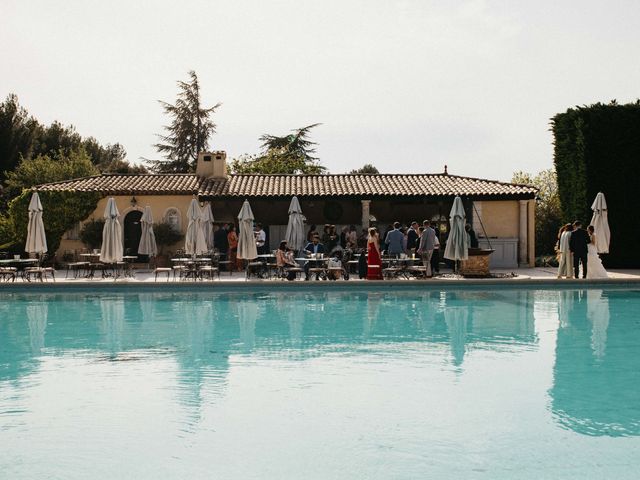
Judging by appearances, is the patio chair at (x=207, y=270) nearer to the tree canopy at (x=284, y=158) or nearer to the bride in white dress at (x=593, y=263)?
the bride in white dress at (x=593, y=263)

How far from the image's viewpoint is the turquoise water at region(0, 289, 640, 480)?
19.3 ft

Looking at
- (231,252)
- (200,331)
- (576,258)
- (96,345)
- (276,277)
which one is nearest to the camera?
(96,345)

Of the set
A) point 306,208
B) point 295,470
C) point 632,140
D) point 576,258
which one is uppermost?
point 632,140

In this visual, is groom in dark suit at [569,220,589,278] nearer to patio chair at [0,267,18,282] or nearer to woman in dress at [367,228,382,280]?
woman in dress at [367,228,382,280]

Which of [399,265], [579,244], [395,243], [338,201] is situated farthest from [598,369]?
[338,201]

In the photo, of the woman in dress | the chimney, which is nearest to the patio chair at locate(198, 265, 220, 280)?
the woman in dress

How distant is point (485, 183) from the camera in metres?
25.8

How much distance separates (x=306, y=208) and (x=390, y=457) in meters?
20.1

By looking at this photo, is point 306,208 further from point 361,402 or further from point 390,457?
point 390,457

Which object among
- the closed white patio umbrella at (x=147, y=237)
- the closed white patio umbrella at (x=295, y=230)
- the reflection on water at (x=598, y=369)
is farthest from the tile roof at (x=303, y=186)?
the reflection on water at (x=598, y=369)

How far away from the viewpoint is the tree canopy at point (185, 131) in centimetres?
4438

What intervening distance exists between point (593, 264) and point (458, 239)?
3414mm

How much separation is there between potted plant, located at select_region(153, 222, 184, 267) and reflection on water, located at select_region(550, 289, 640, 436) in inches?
526

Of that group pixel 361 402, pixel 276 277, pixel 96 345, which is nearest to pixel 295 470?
pixel 361 402
